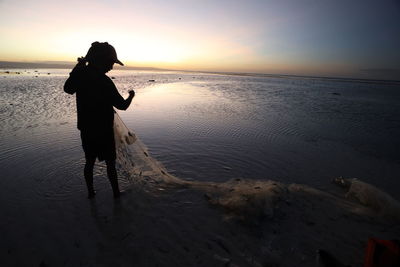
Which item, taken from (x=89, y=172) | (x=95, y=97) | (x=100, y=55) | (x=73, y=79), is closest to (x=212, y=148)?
(x=89, y=172)

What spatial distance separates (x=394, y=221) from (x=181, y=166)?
4.33 metres

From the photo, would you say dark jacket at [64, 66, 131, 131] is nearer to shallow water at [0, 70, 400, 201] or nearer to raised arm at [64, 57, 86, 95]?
raised arm at [64, 57, 86, 95]

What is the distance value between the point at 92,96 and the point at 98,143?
803mm

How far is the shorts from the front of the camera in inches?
131

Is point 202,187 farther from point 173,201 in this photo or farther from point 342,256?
point 342,256

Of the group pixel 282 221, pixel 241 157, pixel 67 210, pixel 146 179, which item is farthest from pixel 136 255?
pixel 241 157

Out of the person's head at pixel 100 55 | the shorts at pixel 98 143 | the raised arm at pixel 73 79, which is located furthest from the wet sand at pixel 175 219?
the person's head at pixel 100 55

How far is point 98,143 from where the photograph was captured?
3.41 m

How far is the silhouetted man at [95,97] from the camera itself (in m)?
3.08

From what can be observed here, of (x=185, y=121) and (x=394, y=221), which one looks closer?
(x=394, y=221)

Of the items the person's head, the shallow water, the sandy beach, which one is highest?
the person's head

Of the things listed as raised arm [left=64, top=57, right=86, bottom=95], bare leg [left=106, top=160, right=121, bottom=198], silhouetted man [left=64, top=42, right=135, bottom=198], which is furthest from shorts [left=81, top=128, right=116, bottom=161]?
raised arm [left=64, top=57, right=86, bottom=95]

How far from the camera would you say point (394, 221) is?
341cm

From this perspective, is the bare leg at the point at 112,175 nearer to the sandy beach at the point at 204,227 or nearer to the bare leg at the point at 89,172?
the sandy beach at the point at 204,227
